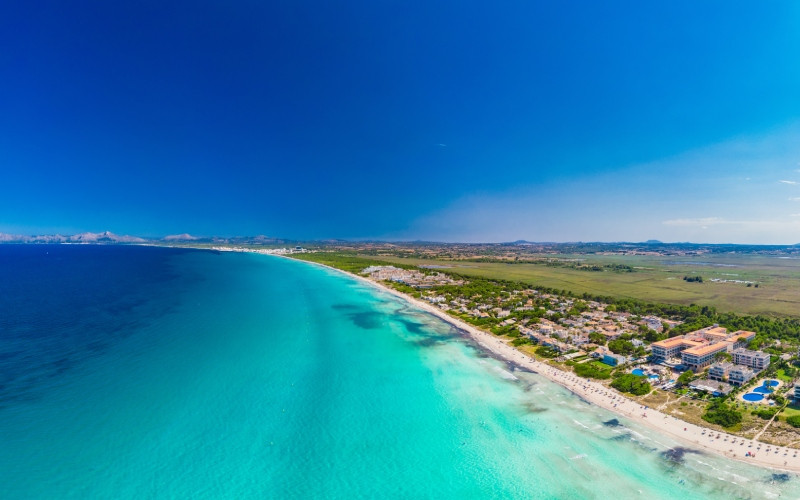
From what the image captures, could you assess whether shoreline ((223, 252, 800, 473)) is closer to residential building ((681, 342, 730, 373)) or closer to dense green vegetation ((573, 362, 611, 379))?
dense green vegetation ((573, 362, 611, 379))

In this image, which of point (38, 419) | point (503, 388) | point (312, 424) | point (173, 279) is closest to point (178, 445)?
point (312, 424)

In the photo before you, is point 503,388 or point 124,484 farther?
point 503,388

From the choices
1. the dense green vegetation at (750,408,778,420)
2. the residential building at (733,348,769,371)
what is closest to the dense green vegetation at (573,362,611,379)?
the dense green vegetation at (750,408,778,420)

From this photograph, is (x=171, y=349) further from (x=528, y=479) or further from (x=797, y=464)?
(x=797, y=464)

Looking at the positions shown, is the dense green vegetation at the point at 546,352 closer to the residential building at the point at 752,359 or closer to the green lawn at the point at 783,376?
the residential building at the point at 752,359

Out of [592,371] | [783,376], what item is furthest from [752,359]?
[592,371]

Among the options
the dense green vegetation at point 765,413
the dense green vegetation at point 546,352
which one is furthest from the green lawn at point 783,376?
the dense green vegetation at point 546,352
